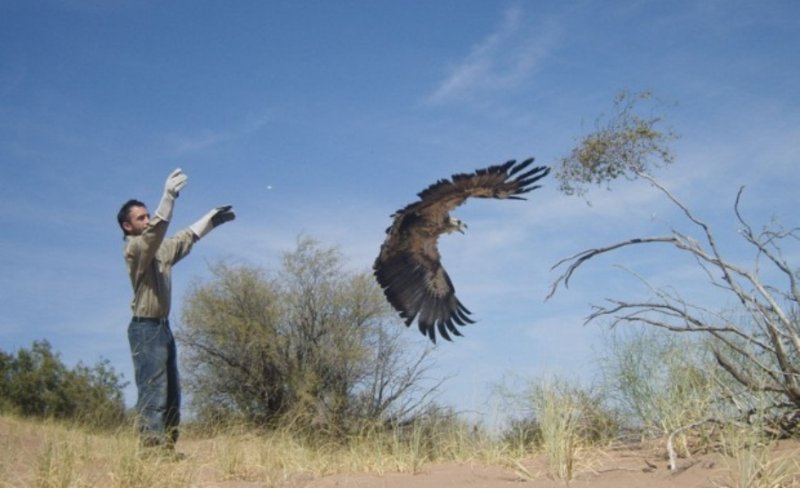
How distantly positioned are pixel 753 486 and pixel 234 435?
3.70 metres

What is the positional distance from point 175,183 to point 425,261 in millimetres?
4043

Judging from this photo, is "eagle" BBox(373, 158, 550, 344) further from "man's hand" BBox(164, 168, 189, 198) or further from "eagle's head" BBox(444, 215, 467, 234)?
"man's hand" BBox(164, 168, 189, 198)

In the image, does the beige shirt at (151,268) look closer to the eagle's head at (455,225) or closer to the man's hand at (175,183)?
the man's hand at (175,183)

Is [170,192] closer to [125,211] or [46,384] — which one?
[125,211]

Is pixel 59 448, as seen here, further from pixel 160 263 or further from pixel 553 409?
pixel 553 409

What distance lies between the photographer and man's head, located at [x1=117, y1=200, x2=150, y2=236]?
5.92 meters

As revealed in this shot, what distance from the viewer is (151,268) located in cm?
571

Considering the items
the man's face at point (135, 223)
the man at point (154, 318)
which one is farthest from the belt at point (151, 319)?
the man's face at point (135, 223)

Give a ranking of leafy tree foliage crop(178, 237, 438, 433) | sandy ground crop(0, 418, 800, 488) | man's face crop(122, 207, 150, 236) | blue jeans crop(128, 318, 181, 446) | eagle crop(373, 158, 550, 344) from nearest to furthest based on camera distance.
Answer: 1. sandy ground crop(0, 418, 800, 488)
2. blue jeans crop(128, 318, 181, 446)
3. man's face crop(122, 207, 150, 236)
4. eagle crop(373, 158, 550, 344)
5. leafy tree foliage crop(178, 237, 438, 433)

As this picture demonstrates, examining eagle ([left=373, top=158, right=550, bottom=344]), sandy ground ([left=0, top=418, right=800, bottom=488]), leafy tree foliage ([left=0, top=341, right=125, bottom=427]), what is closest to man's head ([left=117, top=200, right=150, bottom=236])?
sandy ground ([left=0, top=418, right=800, bottom=488])

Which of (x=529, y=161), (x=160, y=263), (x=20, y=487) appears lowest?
(x=20, y=487)

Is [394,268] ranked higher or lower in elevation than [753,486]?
higher

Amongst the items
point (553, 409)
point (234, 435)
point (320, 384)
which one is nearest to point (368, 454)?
point (234, 435)

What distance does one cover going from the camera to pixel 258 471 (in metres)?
5.36
